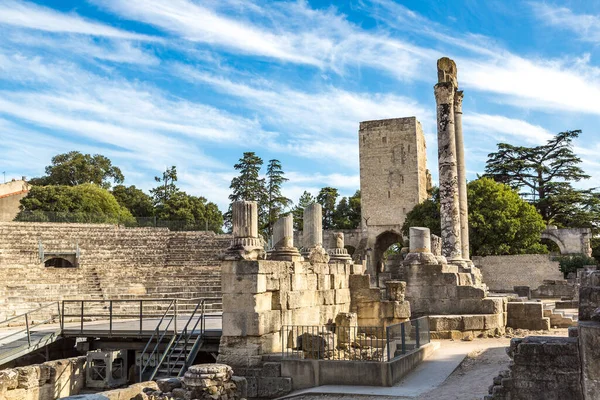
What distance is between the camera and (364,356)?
37.0 ft

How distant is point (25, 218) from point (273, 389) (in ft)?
112

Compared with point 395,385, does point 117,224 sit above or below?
above

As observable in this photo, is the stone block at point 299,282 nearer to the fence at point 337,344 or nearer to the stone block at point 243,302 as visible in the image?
the fence at point 337,344

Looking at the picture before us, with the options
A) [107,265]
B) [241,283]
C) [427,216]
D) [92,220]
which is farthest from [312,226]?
[92,220]

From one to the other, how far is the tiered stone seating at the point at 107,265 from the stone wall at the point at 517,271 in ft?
52.9

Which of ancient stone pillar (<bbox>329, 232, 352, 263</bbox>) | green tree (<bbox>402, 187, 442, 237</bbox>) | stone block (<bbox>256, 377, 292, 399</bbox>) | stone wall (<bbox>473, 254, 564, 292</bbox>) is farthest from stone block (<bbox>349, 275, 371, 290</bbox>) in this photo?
green tree (<bbox>402, 187, 442, 237</bbox>)

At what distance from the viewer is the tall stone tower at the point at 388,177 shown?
50656 mm

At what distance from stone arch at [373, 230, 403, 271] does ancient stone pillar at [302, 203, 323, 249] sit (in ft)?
114

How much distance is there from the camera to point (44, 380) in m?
11.2

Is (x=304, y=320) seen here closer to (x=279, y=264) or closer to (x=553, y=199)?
(x=279, y=264)

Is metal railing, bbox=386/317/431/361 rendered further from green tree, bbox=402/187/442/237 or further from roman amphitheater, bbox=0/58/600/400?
green tree, bbox=402/187/442/237

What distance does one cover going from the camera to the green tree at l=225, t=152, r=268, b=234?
6206 cm

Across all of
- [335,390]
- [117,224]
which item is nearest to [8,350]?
[335,390]

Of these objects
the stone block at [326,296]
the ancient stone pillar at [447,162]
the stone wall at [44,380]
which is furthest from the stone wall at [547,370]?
the ancient stone pillar at [447,162]
